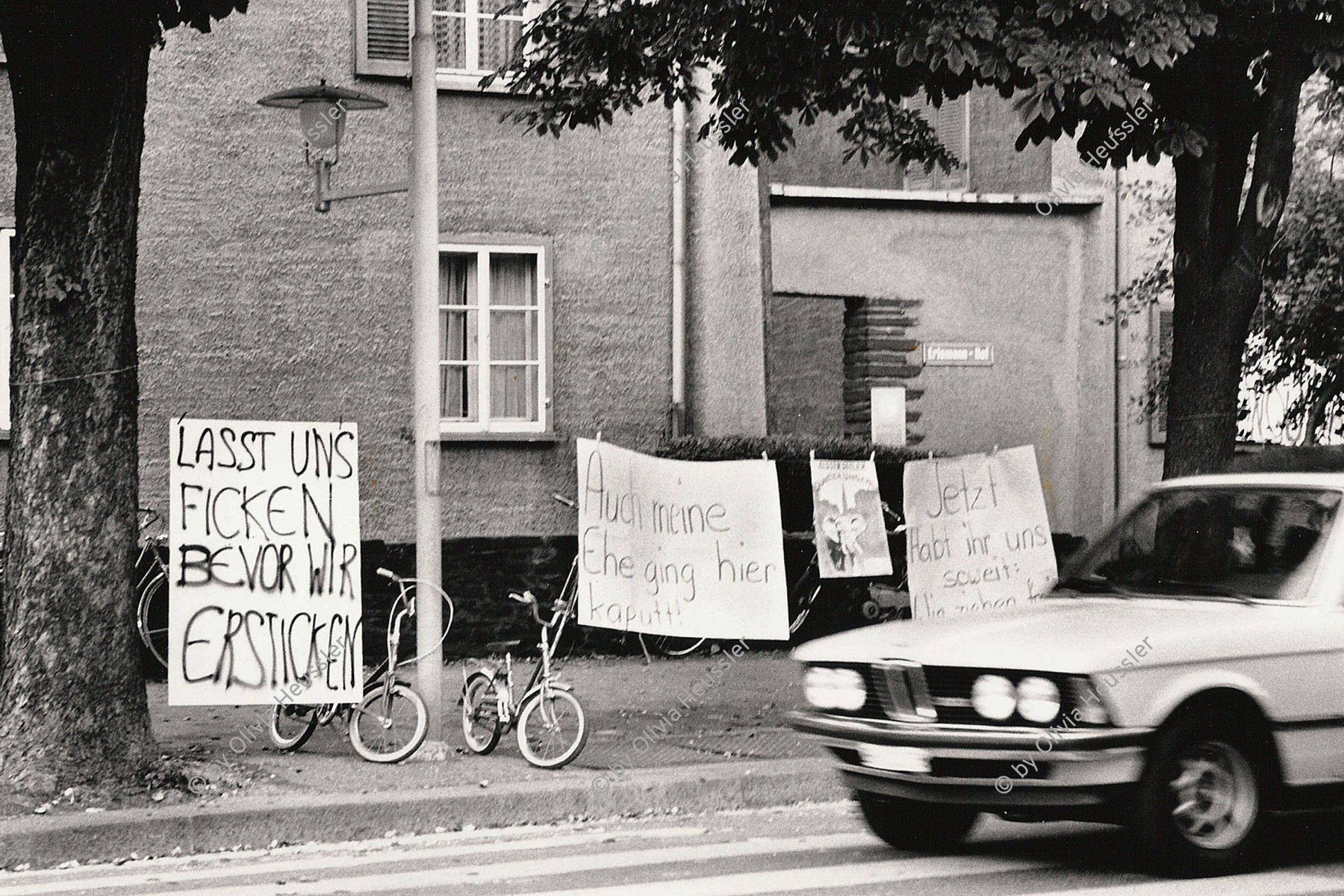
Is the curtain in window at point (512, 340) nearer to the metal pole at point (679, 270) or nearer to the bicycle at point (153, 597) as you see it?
the metal pole at point (679, 270)

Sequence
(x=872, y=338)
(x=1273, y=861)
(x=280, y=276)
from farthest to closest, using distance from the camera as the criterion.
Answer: (x=872, y=338)
(x=280, y=276)
(x=1273, y=861)

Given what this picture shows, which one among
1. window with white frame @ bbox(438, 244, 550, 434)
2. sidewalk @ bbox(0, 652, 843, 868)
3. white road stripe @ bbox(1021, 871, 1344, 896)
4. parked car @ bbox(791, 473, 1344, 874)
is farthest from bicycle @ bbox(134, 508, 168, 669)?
white road stripe @ bbox(1021, 871, 1344, 896)

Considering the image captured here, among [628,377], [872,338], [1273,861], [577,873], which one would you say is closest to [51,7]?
[577,873]

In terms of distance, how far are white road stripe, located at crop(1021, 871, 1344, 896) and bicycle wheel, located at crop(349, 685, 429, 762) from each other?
4.43 metres

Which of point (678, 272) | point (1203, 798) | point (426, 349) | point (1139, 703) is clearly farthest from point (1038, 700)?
point (678, 272)

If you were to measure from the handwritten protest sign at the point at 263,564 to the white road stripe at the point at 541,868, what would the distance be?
8.14ft

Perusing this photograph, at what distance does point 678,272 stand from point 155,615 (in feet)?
18.1

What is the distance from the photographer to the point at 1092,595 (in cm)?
829

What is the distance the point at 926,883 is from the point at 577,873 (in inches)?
56.0

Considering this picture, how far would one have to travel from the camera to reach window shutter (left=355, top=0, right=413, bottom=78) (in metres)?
16.7

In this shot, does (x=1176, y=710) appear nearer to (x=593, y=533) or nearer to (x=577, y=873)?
(x=577, y=873)

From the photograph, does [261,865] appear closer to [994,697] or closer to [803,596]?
[994,697]

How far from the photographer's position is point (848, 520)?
53.7 ft

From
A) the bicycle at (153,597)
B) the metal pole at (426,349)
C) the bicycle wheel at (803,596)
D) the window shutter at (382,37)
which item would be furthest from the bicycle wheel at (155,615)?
the bicycle wheel at (803,596)
